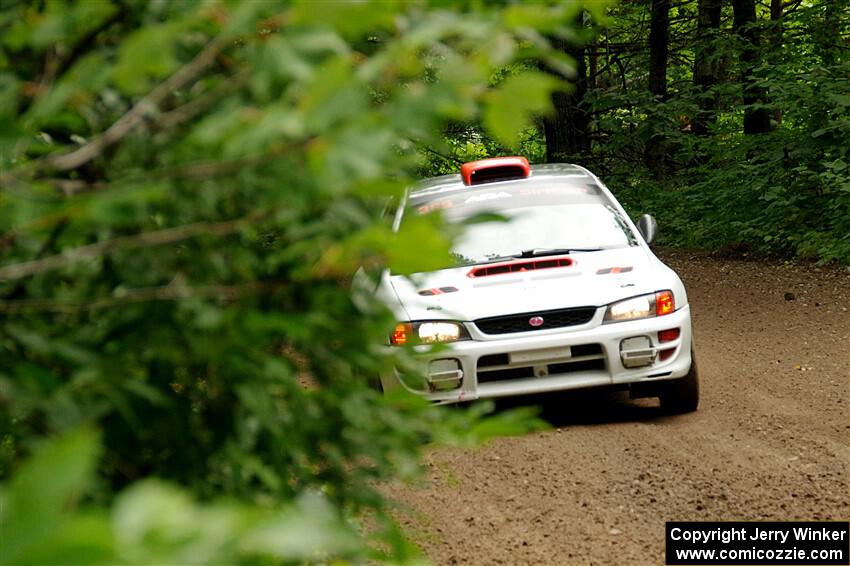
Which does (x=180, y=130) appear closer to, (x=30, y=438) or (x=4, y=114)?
(x=4, y=114)

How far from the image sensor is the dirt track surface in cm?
534

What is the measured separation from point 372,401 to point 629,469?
466 cm

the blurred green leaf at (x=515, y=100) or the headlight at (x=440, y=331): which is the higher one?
the blurred green leaf at (x=515, y=100)

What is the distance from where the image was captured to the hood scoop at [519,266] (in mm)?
7344

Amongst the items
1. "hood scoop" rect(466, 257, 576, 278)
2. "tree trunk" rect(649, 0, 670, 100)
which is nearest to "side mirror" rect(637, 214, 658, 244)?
"hood scoop" rect(466, 257, 576, 278)

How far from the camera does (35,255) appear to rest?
1790mm

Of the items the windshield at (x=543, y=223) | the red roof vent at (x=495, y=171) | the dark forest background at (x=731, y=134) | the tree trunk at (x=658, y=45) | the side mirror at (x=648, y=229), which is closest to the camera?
the windshield at (x=543, y=223)

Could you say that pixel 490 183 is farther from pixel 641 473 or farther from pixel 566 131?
pixel 566 131

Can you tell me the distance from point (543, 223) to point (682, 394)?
1.59 meters

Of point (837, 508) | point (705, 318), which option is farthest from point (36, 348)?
point (705, 318)

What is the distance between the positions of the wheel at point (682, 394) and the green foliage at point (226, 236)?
5.61 meters

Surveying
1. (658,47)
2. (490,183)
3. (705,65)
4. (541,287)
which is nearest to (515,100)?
(541,287)

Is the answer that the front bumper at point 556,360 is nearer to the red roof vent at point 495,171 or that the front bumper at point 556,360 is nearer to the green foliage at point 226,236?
the red roof vent at point 495,171

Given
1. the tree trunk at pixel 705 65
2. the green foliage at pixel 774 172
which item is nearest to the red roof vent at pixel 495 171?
the green foliage at pixel 774 172
